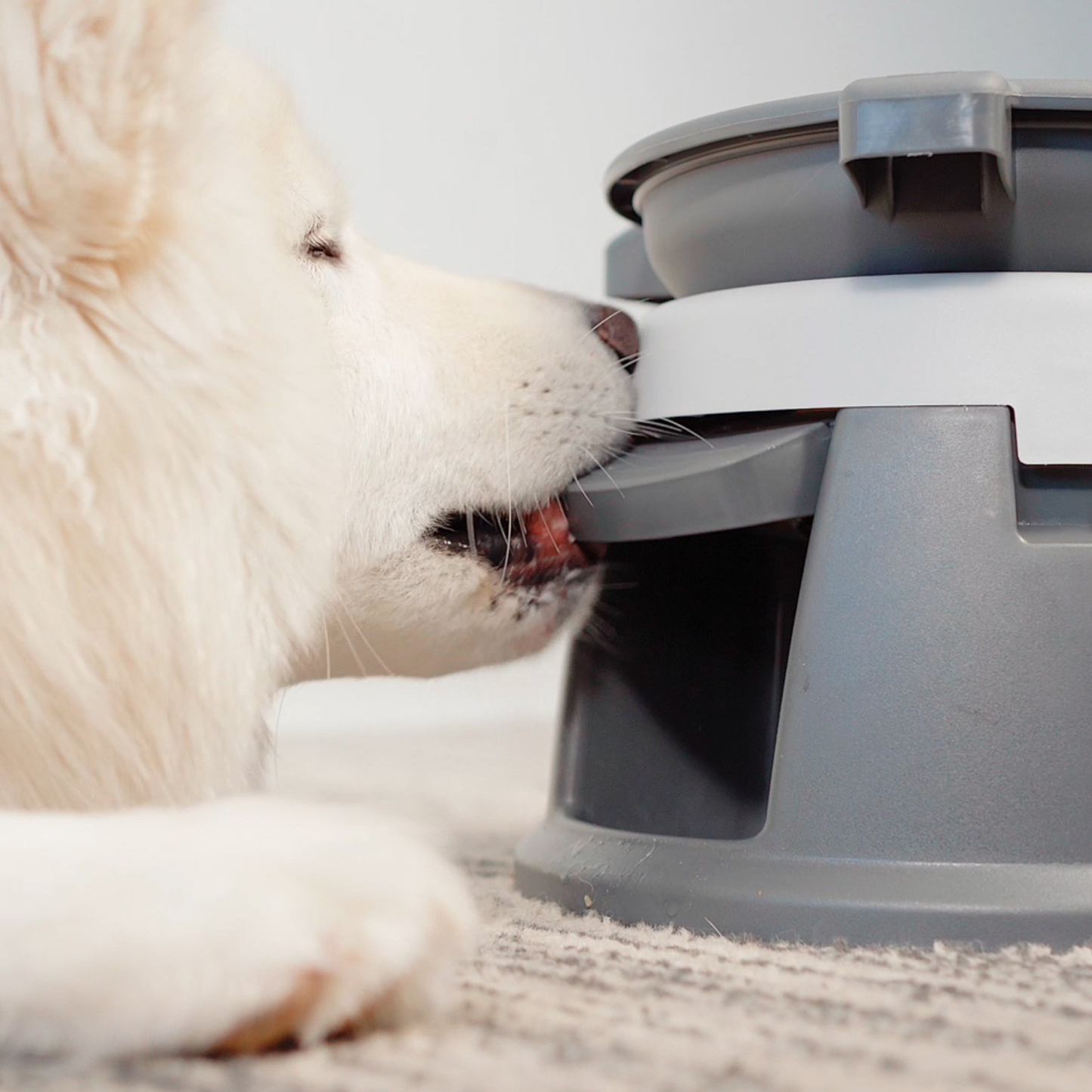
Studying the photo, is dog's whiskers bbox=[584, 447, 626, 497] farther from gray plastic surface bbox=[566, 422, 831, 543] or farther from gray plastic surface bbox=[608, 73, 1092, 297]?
gray plastic surface bbox=[608, 73, 1092, 297]

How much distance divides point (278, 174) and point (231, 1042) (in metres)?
0.54

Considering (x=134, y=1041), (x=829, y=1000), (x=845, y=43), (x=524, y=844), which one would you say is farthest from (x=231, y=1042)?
(x=845, y=43)

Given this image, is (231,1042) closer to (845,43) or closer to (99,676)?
(99,676)

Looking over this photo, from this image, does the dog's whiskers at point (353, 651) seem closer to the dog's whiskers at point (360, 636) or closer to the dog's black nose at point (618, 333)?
the dog's whiskers at point (360, 636)

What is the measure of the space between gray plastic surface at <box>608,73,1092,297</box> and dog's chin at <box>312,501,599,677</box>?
8.3 inches

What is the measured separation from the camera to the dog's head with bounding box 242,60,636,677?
82cm

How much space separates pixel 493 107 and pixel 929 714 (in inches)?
77.5

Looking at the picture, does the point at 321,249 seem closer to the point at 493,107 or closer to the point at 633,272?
the point at 633,272

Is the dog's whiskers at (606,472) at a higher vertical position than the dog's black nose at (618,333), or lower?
lower

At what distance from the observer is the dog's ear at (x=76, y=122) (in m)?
0.62

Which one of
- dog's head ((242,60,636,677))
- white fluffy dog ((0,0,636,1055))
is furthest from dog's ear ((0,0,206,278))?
dog's head ((242,60,636,677))

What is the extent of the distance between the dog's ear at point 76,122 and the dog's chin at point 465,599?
27 cm

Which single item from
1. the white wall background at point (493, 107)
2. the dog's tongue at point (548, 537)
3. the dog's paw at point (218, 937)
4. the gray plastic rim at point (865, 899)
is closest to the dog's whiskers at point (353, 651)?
the dog's tongue at point (548, 537)

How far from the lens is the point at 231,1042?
0.44m
